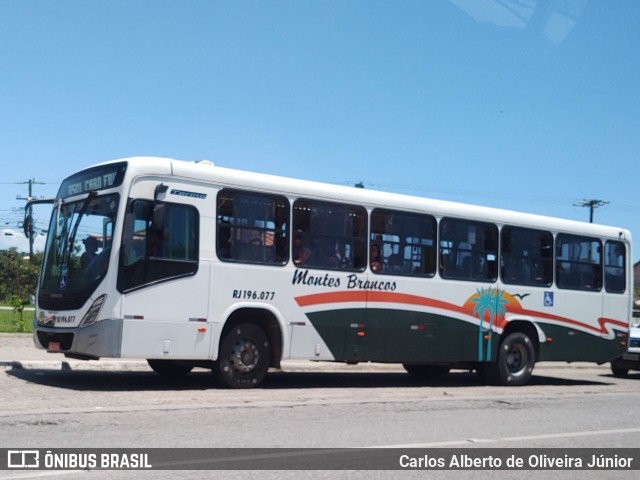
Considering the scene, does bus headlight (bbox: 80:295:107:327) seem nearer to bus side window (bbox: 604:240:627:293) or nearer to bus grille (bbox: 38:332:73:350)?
bus grille (bbox: 38:332:73:350)

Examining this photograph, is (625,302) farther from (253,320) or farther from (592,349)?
(253,320)

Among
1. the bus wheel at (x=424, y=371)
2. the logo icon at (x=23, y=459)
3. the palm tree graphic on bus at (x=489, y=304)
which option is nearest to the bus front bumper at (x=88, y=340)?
the logo icon at (x=23, y=459)

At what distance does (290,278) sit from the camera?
13914 millimetres

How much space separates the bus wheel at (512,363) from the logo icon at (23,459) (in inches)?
434

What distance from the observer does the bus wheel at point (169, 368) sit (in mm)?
14586

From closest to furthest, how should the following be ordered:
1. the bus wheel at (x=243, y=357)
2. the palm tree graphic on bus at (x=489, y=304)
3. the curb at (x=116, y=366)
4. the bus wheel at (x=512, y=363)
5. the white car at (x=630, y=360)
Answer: the bus wheel at (x=243, y=357)
the curb at (x=116, y=366)
the palm tree graphic on bus at (x=489, y=304)
the bus wheel at (x=512, y=363)
the white car at (x=630, y=360)

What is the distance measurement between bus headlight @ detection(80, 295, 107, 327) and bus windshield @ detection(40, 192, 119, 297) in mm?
249

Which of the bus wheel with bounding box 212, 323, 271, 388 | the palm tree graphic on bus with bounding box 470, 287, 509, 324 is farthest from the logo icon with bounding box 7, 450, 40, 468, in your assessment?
the palm tree graphic on bus with bounding box 470, 287, 509, 324

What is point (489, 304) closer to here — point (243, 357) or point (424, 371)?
point (424, 371)

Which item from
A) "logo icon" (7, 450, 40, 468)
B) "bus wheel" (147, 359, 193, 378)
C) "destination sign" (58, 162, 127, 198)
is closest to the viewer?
"logo icon" (7, 450, 40, 468)

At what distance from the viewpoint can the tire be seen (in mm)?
22406

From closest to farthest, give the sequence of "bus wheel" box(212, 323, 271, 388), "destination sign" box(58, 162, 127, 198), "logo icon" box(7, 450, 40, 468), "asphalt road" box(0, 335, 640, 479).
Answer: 1. "logo icon" box(7, 450, 40, 468)
2. "asphalt road" box(0, 335, 640, 479)
3. "destination sign" box(58, 162, 127, 198)
4. "bus wheel" box(212, 323, 271, 388)

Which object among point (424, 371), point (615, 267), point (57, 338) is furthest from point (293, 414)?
→ point (615, 267)

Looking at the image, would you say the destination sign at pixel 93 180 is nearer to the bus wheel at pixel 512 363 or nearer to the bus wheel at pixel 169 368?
the bus wheel at pixel 169 368
